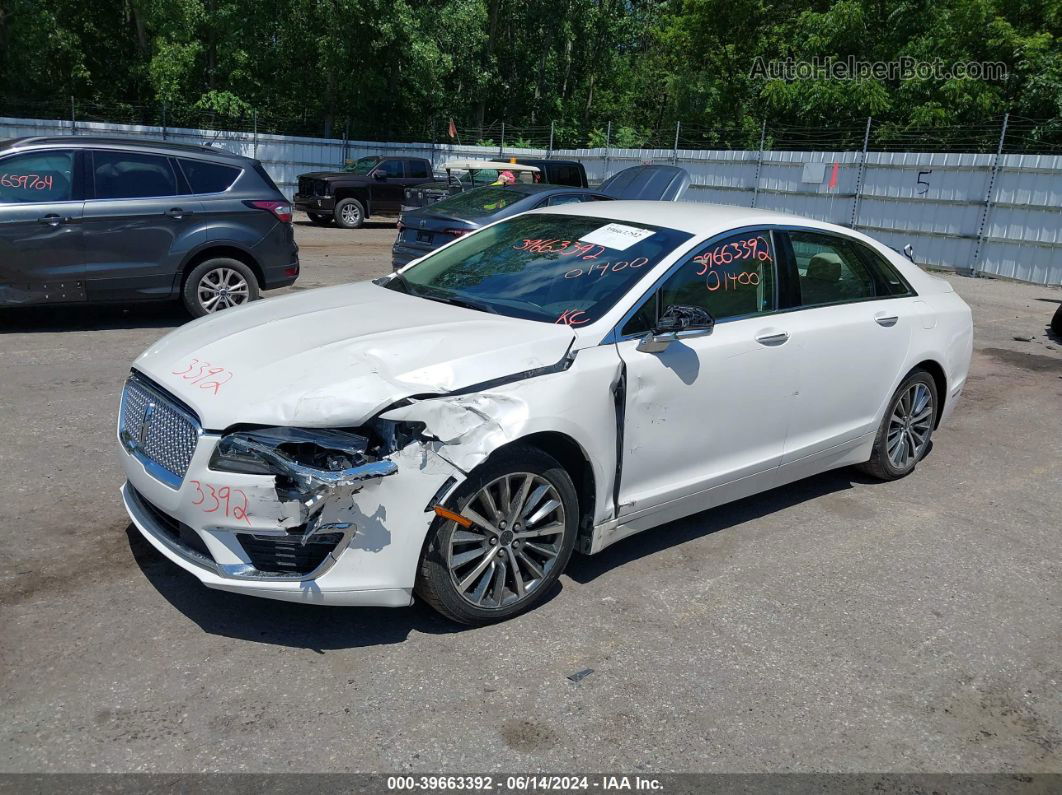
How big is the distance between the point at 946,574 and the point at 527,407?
8.02ft

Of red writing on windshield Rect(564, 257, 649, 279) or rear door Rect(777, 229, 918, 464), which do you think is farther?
rear door Rect(777, 229, 918, 464)

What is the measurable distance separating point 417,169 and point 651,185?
437 inches

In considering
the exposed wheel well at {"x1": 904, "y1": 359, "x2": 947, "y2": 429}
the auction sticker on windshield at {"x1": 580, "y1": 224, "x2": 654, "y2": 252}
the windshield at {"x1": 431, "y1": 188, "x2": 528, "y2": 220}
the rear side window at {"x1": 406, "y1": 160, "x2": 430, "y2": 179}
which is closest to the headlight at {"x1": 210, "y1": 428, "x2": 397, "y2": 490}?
the auction sticker on windshield at {"x1": 580, "y1": 224, "x2": 654, "y2": 252}

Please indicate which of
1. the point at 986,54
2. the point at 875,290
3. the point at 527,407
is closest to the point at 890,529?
the point at 875,290

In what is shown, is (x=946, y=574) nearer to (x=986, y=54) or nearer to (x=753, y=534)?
(x=753, y=534)

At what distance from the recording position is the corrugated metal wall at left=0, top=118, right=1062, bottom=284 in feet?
53.9

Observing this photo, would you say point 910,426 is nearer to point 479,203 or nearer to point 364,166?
point 479,203

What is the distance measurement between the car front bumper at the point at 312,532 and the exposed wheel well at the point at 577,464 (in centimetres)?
52

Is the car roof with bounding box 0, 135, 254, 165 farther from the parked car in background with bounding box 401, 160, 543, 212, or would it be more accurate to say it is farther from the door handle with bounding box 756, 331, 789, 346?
the parked car in background with bounding box 401, 160, 543, 212

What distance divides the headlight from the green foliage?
2520cm

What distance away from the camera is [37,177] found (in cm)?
823

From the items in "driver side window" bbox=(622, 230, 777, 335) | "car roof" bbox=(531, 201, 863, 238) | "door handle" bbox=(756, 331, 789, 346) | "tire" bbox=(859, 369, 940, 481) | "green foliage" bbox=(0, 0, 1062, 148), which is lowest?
"tire" bbox=(859, 369, 940, 481)

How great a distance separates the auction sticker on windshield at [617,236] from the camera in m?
4.61

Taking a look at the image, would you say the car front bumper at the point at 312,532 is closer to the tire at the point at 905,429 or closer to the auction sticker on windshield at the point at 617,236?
the auction sticker on windshield at the point at 617,236
